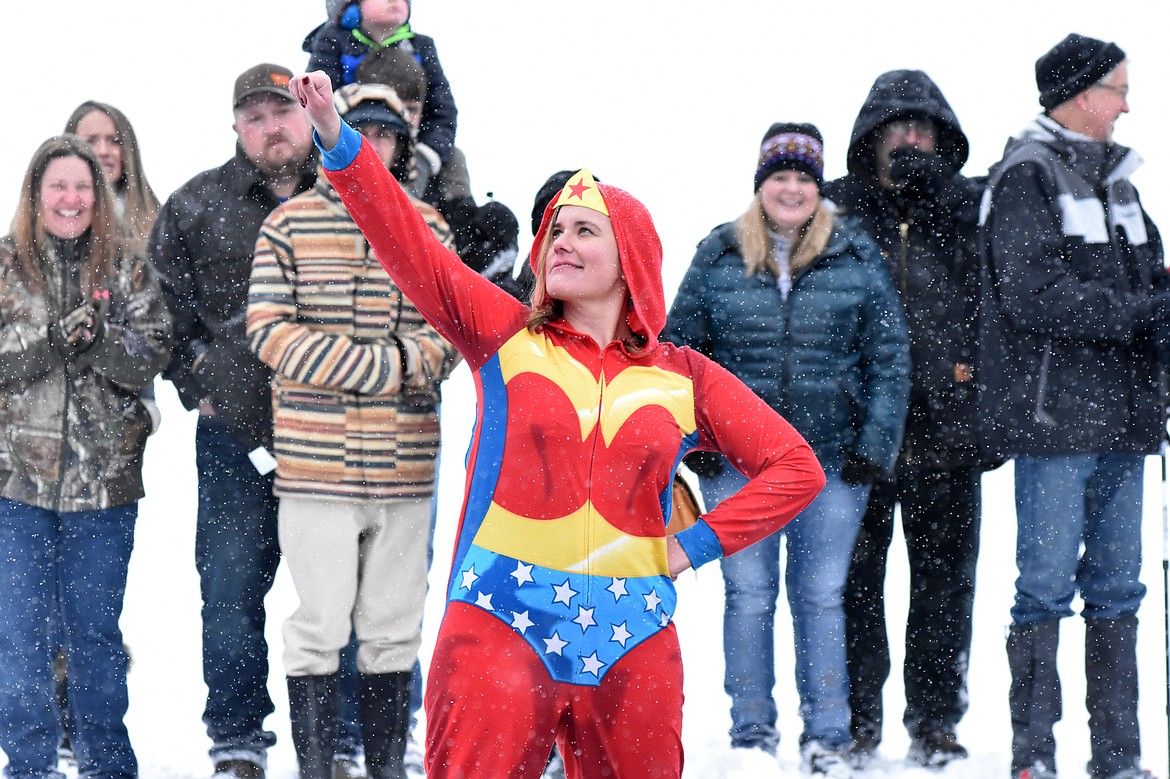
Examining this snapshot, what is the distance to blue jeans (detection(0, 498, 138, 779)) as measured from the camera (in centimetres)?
554

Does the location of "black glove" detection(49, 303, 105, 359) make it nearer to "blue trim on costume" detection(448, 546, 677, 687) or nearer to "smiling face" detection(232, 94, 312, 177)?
"smiling face" detection(232, 94, 312, 177)

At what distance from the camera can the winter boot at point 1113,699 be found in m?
5.84

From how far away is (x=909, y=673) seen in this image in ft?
20.8

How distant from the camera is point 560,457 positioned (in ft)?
12.9

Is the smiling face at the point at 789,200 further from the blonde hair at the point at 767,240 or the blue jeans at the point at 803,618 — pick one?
the blue jeans at the point at 803,618

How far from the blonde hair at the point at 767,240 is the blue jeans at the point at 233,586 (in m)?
1.99

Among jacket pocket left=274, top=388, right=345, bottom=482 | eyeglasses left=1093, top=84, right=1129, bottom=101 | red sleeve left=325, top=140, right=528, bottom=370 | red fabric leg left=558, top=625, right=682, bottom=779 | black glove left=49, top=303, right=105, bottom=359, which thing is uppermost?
eyeglasses left=1093, top=84, right=1129, bottom=101

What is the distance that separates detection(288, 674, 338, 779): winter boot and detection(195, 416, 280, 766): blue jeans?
1.16ft

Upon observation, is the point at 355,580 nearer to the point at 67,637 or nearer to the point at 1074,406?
the point at 67,637

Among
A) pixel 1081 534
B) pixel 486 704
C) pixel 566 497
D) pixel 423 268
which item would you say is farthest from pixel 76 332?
pixel 1081 534

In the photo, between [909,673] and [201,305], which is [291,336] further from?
[909,673]

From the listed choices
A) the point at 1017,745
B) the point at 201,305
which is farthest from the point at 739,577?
the point at 201,305

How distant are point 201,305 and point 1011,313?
2.99 meters

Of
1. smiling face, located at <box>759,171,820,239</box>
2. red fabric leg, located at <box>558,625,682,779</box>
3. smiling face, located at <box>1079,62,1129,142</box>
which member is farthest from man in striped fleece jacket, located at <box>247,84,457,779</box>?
smiling face, located at <box>1079,62,1129,142</box>
